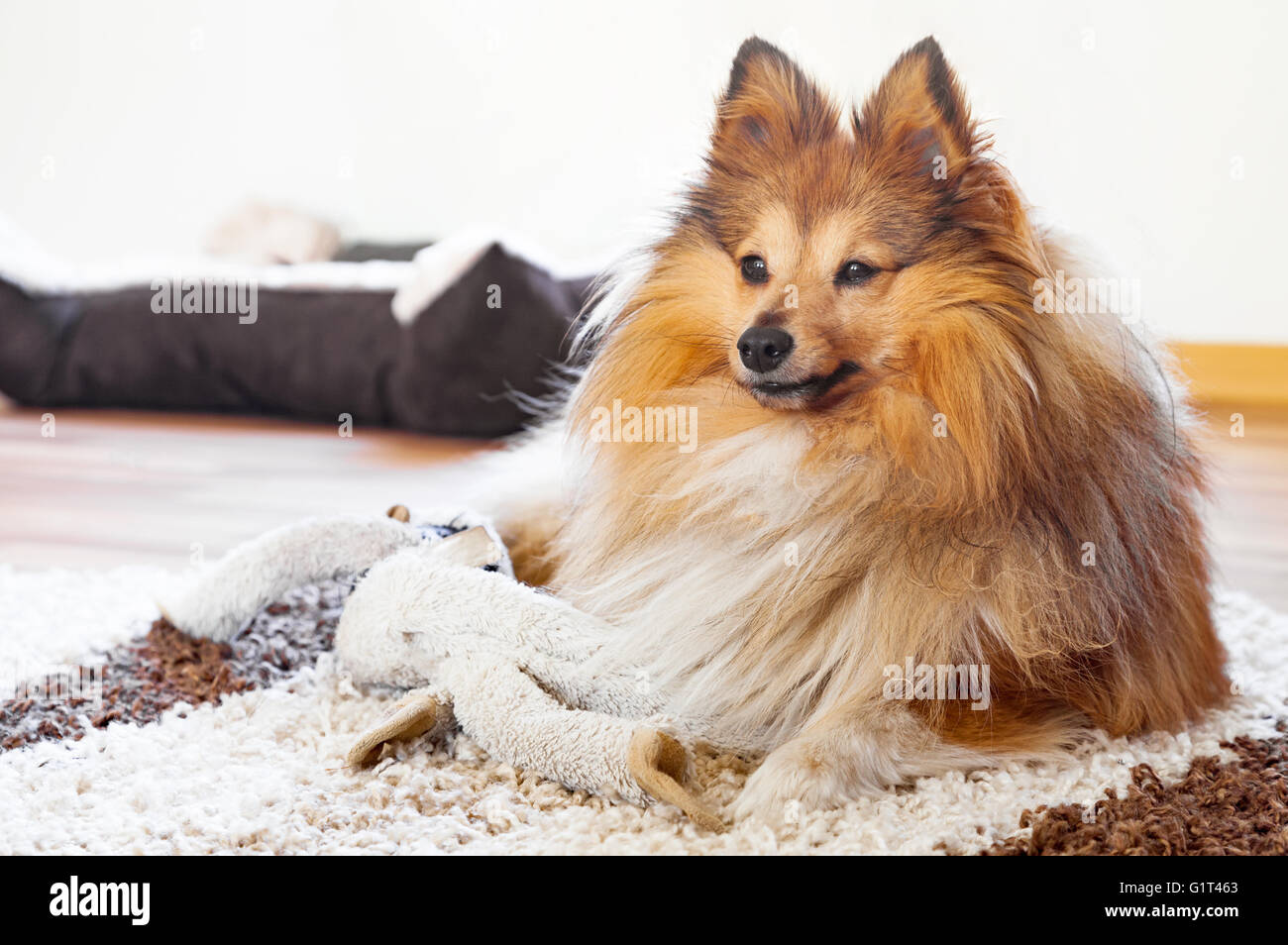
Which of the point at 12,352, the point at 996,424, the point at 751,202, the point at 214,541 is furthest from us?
the point at 12,352

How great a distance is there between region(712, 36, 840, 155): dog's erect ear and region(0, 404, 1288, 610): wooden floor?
3.02 ft

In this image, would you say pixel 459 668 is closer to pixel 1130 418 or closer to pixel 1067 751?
pixel 1067 751

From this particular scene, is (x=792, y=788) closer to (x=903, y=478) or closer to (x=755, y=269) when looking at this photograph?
(x=903, y=478)

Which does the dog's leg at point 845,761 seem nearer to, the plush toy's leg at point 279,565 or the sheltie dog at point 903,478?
the sheltie dog at point 903,478

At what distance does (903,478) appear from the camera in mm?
1642

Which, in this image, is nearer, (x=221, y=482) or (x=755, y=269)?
(x=755, y=269)

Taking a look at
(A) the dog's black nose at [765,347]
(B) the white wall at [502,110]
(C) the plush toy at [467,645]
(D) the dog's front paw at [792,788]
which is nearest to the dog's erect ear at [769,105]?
(A) the dog's black nose at [765,347]

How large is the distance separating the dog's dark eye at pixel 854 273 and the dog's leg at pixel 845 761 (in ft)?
1.89

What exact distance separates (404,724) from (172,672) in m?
0.60

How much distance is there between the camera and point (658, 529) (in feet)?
5.99

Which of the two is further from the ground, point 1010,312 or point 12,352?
point 12,352

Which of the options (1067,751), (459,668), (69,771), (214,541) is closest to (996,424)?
(1067,751)

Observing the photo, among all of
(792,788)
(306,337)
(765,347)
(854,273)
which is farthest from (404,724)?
(306,337)
